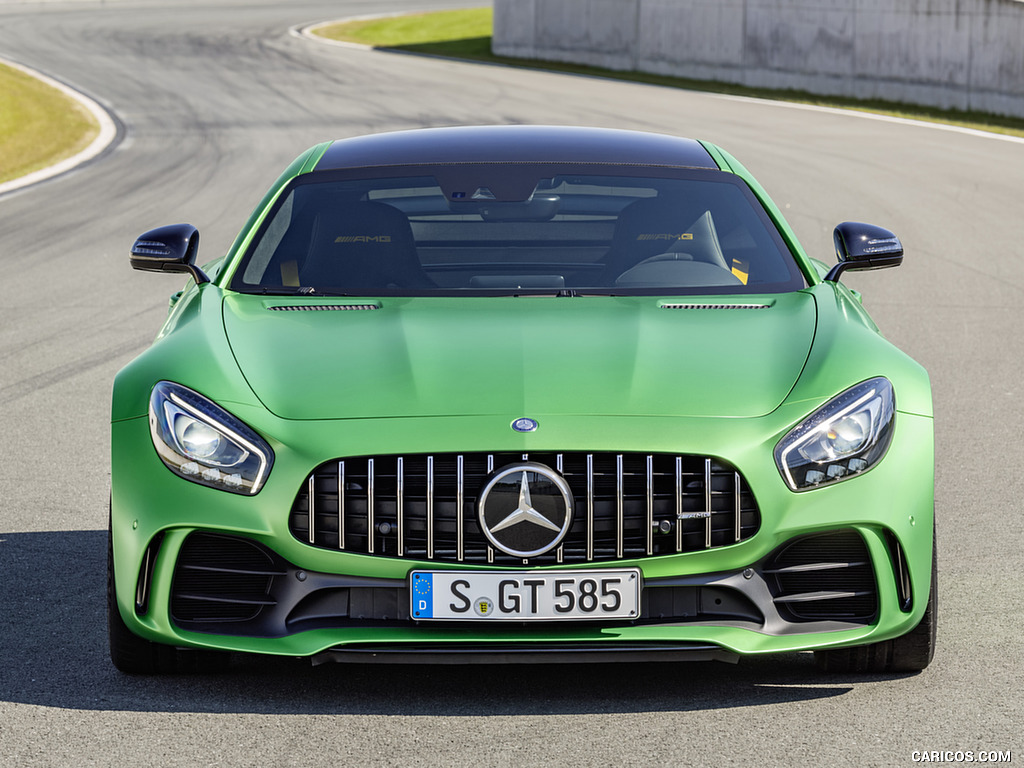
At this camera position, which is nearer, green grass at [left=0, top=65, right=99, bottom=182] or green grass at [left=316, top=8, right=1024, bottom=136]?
green grass at [left=0, top=65, right=99, bottom=182]

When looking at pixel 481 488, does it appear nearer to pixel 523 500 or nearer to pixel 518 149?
pixel 523 500

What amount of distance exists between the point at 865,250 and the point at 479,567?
7.13 ft

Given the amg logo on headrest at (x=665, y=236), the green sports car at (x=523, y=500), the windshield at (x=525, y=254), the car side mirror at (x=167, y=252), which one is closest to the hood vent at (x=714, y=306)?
the windshield at (x=525, y=254)

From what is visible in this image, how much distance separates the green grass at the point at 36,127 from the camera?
69.5ft

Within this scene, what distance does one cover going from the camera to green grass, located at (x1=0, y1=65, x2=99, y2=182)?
21188 millimetres

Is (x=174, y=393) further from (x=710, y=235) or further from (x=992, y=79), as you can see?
(x=992, y=79)

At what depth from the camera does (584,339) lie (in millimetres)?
4387

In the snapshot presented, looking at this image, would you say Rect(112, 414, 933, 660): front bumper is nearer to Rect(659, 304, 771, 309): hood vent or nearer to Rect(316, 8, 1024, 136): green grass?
Rect(659, 304, 771, 309): hood vent

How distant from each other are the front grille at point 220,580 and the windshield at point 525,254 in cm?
128

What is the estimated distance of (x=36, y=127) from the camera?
80.5ft

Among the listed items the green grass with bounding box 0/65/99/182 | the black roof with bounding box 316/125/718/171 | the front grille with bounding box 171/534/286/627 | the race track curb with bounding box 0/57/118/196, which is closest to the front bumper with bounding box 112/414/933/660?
the front grille with bounding box 171/534/286/627

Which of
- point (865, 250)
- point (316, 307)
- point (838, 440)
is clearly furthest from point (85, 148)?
point (838, 440)

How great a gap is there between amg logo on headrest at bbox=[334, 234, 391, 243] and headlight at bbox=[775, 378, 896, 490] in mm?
1881

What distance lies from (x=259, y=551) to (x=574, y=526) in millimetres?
796
